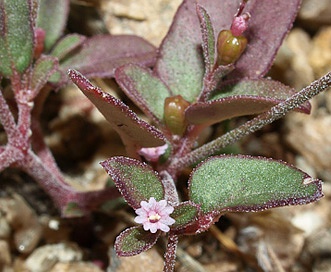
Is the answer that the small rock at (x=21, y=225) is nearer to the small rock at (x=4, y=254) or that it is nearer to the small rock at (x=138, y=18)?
the small rock at (x=4, y=254)

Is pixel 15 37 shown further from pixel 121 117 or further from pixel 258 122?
pixel 258 122

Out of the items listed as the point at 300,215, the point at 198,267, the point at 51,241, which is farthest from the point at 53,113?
the point at 300,215

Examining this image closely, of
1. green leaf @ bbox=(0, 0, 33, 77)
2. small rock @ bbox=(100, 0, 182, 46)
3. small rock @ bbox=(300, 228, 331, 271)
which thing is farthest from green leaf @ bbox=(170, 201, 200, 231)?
small rock @ bbox=(100, 0, 182, 46)

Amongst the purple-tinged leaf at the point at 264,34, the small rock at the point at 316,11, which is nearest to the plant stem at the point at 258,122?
the purple-tinged leaf at the point at 264,34

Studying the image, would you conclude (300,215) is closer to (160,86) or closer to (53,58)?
(160,86)

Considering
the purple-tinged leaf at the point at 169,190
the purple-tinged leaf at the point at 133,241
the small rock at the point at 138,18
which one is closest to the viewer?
the purple-tinged leaf at the point at 133,241

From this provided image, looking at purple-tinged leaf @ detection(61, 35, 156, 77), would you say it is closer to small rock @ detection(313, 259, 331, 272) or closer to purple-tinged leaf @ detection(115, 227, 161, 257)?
purple-tinged leaf @ detection(115, 227, 161, 257)

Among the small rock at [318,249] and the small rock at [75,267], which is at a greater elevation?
the small rock at [318,249]

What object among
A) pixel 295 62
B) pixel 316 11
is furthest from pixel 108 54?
pixel 316 11
